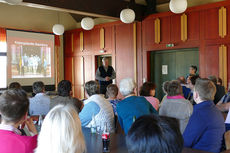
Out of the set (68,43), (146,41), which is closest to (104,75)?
(146,41)

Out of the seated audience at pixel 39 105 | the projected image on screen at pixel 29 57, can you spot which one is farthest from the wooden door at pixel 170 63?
the seated audience at pixel 39 105

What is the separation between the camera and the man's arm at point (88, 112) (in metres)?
3.16

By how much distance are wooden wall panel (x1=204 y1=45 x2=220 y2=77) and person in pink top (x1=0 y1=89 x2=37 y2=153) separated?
589cm

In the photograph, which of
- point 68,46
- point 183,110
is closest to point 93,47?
point 68,46

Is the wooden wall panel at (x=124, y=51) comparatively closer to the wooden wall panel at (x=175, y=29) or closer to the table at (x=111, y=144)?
the wooden wall panel at (x=175, y=29)

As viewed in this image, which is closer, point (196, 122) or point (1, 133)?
point (1, 133)

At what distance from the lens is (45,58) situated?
405 inches

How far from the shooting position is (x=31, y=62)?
993 centimetres

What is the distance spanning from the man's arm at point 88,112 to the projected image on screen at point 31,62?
694 centimetres

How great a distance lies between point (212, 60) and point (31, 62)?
248 inches

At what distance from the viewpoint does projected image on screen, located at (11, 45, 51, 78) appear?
9484 mm

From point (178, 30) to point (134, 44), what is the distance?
1606mm

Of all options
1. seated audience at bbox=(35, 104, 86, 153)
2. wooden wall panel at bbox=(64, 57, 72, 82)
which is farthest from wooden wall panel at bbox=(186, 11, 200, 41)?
seated audience at bbox=(35, 104, 86, 153)

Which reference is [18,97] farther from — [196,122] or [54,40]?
[54,40]
